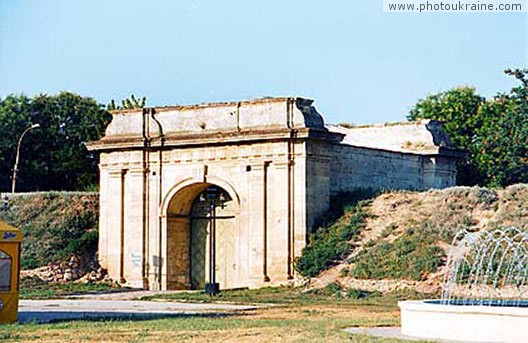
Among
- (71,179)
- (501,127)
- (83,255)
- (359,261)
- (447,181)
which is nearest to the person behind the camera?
(359,261)

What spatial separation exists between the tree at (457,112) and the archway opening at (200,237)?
25.8 m

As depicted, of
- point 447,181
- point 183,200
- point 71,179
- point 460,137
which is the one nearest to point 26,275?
point 183,200

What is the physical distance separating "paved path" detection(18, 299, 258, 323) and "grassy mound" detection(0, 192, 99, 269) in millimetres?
9885

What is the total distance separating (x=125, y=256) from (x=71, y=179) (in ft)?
80.0

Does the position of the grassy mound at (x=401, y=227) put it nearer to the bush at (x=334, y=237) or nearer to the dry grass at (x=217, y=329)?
the bush at (x=334, y=237)

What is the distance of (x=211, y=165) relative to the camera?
41250mm

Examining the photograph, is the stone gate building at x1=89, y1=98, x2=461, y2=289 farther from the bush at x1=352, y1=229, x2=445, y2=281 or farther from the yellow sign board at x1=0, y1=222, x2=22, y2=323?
the yellow sign board at x1=0, y1=222, x2=22, y2=323

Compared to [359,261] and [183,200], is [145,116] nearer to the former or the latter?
[183,200]

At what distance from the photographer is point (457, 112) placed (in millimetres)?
71375

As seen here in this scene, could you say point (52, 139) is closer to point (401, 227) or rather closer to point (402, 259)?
point (401, 227)

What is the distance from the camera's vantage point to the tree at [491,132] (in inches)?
2206

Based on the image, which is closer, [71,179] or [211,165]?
[211,165]

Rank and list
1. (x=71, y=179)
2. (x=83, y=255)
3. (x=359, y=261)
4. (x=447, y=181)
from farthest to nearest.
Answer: (x=71, y=179) < (x=447, y=181) < (x=83, y=255) < (x=359, y=261)

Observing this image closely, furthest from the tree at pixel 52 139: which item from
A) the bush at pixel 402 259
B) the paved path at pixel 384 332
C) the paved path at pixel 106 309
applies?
the paved path at pixel 384 332
